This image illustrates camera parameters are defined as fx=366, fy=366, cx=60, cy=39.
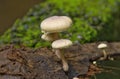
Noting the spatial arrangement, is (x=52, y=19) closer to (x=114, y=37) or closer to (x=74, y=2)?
(x=114, y=37)

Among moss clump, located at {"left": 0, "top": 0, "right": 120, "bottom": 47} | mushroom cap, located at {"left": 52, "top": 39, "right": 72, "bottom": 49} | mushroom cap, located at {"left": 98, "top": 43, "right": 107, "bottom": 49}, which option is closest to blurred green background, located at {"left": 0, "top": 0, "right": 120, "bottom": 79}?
moss clump, located at {"left": 0, "top": 0, "right": 120, "bottom": 47}

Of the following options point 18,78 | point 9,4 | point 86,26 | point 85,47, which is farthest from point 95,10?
point 18,78

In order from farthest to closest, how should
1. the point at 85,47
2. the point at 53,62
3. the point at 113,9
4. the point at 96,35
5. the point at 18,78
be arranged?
the point at 113,9
the point at 96,35
the point at 85,47
the point at 53,62
the point at 18,78

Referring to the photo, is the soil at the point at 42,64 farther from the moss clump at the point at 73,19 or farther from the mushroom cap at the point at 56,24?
the moss clump at the point at 73,19

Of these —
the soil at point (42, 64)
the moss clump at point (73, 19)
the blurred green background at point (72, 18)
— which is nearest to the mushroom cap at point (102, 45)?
the soil at point (42, 64)

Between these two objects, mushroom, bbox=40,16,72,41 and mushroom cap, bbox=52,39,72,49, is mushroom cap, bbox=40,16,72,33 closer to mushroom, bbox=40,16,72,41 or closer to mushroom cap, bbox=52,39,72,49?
mushroom, bbox=40,16,72,41

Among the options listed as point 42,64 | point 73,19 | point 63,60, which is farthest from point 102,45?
point 73,19
